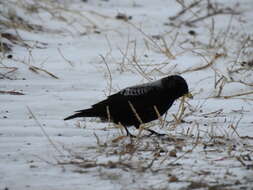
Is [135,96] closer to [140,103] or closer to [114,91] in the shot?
[140,103]

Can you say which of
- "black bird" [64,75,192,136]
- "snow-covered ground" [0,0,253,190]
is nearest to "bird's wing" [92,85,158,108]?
"black bird" [64,75,192,136]

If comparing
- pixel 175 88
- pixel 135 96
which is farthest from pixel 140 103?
pixel 175 88

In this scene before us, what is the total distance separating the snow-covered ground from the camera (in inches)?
119

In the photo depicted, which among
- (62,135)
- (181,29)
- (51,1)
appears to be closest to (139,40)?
(181,29)

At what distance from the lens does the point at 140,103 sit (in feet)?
13.4

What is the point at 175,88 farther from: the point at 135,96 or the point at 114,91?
the point at 114,91

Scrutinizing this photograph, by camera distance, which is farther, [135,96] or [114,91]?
[114,91]

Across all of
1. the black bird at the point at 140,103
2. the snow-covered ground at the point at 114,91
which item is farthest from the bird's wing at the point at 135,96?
the snow-covered ground at the point at 114,91

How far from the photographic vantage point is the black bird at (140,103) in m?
4.07

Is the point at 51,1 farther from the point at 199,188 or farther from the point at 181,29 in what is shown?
the point at 199,188

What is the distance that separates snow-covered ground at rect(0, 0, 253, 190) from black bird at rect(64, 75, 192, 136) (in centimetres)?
12

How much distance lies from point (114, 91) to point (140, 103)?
1.05 metres

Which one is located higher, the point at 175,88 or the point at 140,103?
the point at 175,88

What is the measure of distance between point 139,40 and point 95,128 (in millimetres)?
3142
